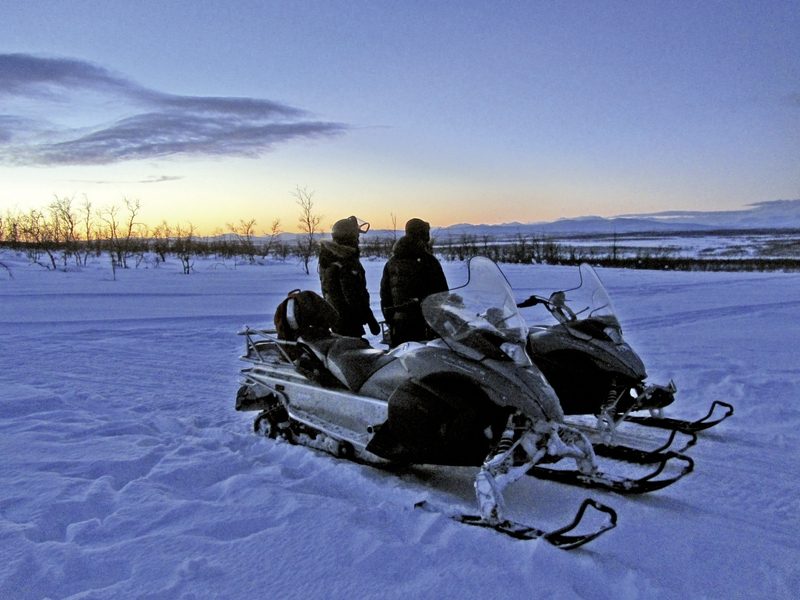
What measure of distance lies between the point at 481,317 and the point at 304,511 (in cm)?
144

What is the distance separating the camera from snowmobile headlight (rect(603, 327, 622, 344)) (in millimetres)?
4523

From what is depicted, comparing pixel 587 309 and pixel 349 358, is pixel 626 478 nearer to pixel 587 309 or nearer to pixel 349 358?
pixel 587 309

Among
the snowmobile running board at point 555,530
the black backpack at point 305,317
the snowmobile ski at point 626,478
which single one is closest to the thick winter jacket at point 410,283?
the black backpack at point 305,317

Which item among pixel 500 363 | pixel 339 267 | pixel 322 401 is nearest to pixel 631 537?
pixel 500 363

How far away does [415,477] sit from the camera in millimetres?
3836

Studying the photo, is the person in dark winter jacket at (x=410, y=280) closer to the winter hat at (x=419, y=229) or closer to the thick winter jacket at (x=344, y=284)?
the winter hat at (x=419, y=229)

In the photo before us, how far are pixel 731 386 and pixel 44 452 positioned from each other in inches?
231

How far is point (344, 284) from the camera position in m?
5.43

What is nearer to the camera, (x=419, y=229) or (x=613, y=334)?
(x=613, y=334)

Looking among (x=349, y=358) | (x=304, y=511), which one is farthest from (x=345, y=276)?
(x=304, y=511)

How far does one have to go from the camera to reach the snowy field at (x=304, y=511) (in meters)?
2.49

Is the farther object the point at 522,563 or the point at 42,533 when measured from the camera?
the point at 42,533

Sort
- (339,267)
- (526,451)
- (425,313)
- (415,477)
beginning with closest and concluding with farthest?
(526,451)
(425,313)
(415,477)
(339,267)

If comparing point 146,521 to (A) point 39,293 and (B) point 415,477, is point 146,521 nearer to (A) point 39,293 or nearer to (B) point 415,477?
(B) point 415,477
